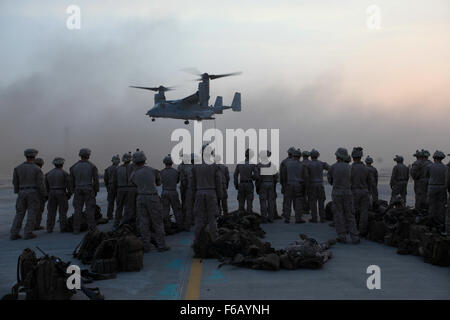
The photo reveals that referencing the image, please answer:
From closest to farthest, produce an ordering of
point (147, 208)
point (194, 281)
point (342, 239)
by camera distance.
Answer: point (194, 281), point (147, 208), point (342, 239)

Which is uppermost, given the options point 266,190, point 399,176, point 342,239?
point 399,176

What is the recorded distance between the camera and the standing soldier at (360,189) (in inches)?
428

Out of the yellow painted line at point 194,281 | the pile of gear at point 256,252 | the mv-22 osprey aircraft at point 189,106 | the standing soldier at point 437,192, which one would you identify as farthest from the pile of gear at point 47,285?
the mv-22 osprey aircraft at point 189,106

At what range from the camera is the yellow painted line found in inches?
234

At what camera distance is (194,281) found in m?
6.73

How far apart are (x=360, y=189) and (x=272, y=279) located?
16.1 ft

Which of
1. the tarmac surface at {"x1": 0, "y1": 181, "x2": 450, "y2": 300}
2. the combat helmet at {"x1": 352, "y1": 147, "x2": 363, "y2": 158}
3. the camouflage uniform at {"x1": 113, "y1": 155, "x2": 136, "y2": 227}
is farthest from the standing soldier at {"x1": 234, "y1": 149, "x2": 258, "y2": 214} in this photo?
the tarmac surface at {"x1": 0, "y1": 181, "x2": 450, "y2": 300}

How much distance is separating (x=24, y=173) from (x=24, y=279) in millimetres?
6595

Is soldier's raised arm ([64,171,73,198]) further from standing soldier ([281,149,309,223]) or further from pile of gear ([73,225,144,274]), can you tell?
standing soldier ([281,149,309,223])

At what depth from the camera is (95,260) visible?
7.51m

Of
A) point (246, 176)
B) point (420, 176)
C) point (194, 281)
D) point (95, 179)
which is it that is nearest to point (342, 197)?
point (246, 176)

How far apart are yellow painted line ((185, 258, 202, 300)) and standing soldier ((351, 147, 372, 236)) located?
4.46 m

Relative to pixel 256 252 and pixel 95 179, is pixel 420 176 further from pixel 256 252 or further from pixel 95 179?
pixel 95 179
